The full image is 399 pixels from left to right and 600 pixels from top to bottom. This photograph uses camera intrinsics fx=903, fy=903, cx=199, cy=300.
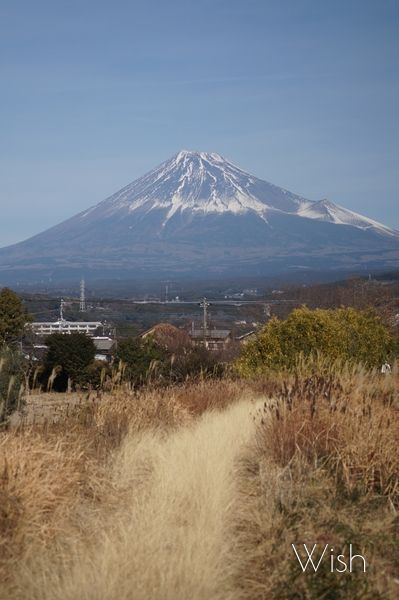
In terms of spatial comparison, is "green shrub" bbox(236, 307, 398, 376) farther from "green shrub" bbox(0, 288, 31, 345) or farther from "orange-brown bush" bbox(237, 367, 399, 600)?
"green shrub" bbox(0, 288, 31, 345)

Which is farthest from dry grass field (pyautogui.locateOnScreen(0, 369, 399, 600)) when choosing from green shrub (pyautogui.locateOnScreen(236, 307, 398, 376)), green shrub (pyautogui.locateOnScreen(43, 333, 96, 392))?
green shrub (pyautogui.locateOnScreen(43, 333, 96, 392))

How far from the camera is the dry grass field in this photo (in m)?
4.47

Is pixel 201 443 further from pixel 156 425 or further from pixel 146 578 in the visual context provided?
pixel 146 578

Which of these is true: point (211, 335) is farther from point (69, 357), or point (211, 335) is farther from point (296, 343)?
point (296, 343)

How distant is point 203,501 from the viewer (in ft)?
18.4

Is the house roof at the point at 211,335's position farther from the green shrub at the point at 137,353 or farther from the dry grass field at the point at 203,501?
the dry grass field at the point at 203,501

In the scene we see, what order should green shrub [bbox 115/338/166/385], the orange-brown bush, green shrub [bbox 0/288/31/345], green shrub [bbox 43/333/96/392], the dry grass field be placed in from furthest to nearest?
green shrub [bbox 0/288/31/345], green shrub [bbox 43/333/96/392], green shrub [bbox 115/338/166/385], the orange-brown bush, the dry grass field

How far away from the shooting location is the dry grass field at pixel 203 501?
4.47 meters

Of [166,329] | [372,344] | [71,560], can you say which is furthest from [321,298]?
[71,560]

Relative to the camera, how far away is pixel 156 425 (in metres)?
8.25

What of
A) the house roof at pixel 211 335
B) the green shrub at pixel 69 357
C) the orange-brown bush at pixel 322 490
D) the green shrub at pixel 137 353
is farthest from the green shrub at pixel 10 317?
the orange-brown bush at pixel 322 490

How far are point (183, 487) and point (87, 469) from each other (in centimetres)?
82

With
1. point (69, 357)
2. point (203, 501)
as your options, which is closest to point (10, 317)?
point (69, 357)

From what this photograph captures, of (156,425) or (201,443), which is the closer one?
(201,443)
